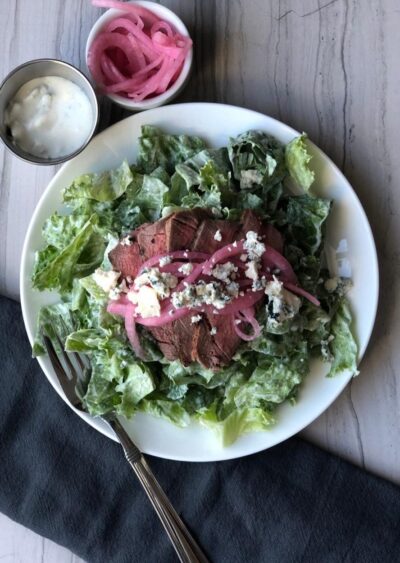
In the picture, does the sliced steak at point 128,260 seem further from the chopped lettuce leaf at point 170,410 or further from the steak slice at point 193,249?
the chopped lettuce leaf at point 170,410

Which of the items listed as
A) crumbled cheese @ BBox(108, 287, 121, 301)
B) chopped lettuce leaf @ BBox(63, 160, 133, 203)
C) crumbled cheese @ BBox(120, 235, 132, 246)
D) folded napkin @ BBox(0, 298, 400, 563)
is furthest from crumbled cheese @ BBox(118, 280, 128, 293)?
folded napkin @ BBox(0, 298, 400, 563)

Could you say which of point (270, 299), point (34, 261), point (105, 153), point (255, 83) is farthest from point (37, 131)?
point (270, 299)

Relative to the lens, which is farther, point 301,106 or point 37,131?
point 301,106

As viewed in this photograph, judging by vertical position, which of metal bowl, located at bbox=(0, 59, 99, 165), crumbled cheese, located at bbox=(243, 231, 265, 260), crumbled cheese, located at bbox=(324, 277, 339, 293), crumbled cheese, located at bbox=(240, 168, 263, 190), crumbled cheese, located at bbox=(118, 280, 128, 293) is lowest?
crumbled cheese, located at bbox=(324, 277, 339, 293)

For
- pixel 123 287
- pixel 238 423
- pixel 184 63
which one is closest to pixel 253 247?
pixel 123 287

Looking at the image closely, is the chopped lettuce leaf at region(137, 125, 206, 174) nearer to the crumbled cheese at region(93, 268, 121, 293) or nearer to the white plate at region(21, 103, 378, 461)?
the white plate at region(21, 103, 378, 461)

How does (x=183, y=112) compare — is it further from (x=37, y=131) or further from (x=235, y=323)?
(x=235, y=323)

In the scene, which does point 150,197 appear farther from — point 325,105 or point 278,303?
point 325,105
